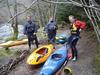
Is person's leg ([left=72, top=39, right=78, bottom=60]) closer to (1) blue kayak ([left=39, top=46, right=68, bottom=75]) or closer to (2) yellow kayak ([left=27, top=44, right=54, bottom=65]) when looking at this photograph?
(1) blue kayak ([left=39, top=46, right=68, bottom=75])

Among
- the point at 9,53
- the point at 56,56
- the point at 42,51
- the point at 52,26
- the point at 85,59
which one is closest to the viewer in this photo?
the point at 56,56

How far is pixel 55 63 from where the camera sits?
9.45m

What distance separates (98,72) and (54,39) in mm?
3393

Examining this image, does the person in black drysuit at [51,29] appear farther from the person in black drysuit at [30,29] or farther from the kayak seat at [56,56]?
the kayak seat at [56,56]

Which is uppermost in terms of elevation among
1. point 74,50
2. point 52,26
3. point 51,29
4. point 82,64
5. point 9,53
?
point 52,26

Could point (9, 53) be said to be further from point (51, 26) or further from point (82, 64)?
point (82, 64)

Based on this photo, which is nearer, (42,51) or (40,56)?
(40,56)

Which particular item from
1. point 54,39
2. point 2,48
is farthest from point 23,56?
point 2,48

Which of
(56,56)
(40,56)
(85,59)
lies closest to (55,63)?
(56,56)

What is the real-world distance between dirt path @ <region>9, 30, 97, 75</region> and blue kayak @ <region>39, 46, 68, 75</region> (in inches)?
23.2

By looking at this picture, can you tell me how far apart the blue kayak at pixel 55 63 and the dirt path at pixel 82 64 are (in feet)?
1.94

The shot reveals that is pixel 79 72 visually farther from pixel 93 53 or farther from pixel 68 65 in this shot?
pixel 93 53

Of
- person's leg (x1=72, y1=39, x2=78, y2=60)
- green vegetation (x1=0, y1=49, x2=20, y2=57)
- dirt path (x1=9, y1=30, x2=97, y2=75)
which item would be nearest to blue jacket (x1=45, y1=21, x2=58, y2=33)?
dirt path (x1=9, y1=30, x2=97, y2=75)

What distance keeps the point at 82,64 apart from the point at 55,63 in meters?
1.39
